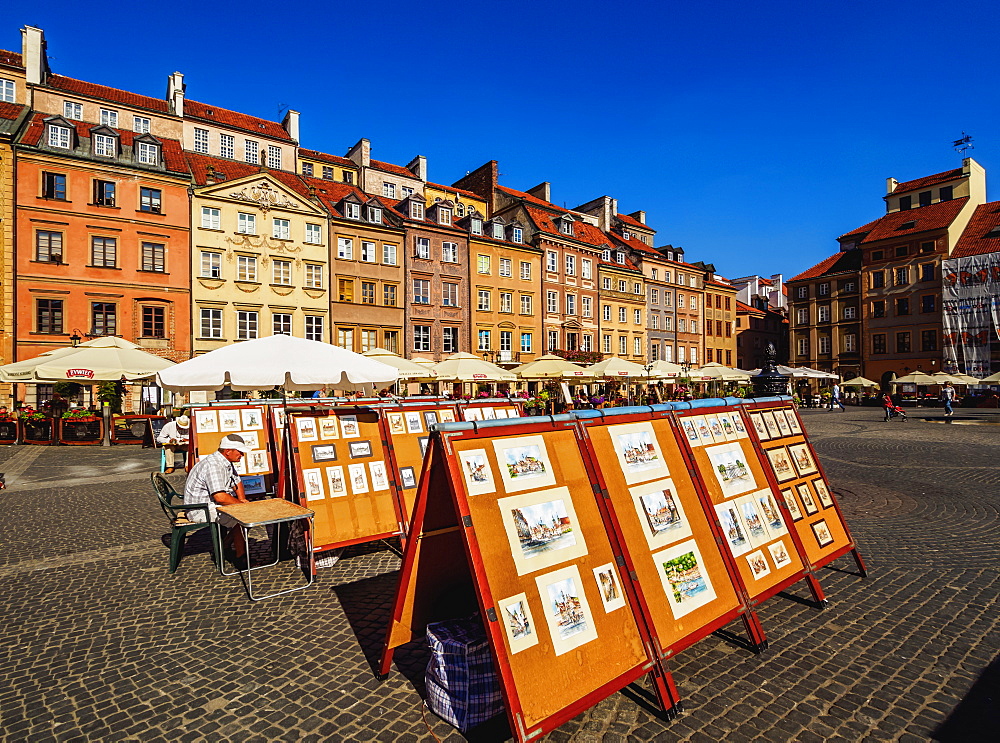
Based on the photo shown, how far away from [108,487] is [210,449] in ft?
16.0

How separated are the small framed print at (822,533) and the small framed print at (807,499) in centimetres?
13

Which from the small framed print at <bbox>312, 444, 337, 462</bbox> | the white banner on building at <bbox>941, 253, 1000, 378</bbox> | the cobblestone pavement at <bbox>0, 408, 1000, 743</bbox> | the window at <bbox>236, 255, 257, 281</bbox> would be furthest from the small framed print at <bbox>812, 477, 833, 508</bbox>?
the white banner on building at <bbox>941, 253, 1000, 378</bbox>

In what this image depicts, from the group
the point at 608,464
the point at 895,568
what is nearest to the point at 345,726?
the point at 608,464

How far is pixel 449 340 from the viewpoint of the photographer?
39.4 metres

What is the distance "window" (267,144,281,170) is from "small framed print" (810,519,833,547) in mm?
40810

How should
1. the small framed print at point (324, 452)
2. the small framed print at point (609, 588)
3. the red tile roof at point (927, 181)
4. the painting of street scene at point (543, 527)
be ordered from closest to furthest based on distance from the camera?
the painting of street scene at point (543, 527)
the small framed print at point (609, 588)
the small framed print at point (324, 452)
the red tile roof at point (927, 181)

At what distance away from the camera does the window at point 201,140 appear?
35.4 m

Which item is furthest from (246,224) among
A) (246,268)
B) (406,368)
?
(406,368)

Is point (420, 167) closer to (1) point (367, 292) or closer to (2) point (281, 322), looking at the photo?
(1) point (367, 292)

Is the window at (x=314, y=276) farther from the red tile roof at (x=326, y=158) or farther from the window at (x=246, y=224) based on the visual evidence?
the red tile roof at (x=326, y=158)

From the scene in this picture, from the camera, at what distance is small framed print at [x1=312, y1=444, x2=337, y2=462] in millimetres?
6828

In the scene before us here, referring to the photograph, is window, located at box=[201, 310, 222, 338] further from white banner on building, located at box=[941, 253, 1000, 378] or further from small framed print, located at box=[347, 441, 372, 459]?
white banner on building, located at box=[941, 253, 1000, 378]

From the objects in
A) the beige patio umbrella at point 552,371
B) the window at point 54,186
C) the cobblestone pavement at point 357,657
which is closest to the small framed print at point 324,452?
the cobblestone pavement at point 357,657

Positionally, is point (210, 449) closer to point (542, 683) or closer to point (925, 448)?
point (542, 683)
